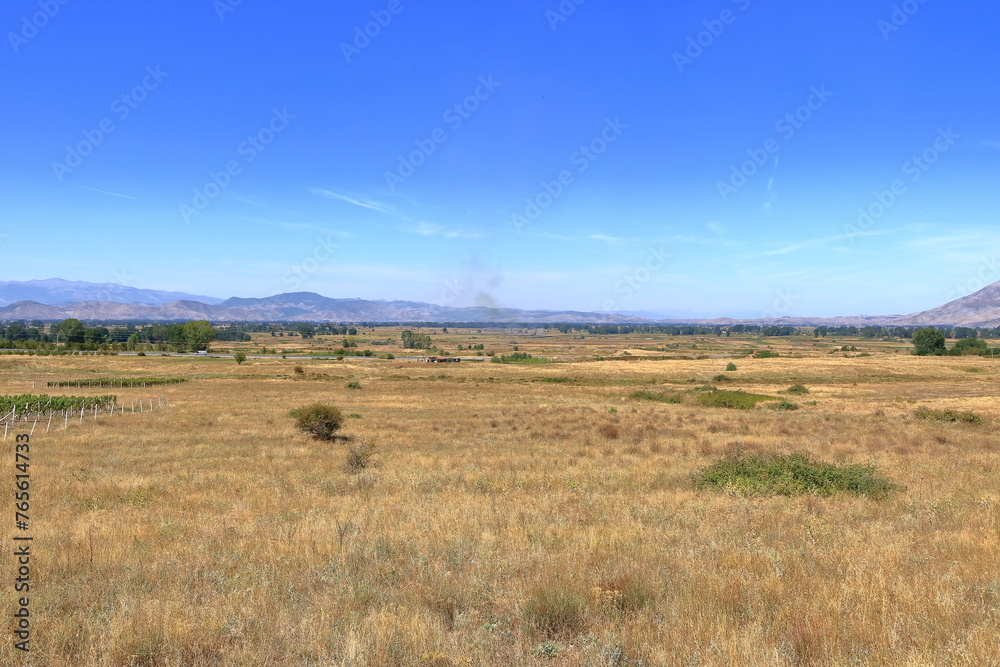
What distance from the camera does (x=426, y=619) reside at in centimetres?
574

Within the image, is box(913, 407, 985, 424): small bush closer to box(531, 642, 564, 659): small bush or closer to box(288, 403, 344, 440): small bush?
box(288, 403, 344, 440): small bush

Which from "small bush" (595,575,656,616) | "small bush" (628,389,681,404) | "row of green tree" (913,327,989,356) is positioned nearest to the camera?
"small bush" (595,575,656,616)

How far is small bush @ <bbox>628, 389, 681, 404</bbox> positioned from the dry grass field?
85.7 feet

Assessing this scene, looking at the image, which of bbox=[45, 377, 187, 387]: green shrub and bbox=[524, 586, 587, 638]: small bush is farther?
bbox=[45, 377, 187, 387]: green shrub

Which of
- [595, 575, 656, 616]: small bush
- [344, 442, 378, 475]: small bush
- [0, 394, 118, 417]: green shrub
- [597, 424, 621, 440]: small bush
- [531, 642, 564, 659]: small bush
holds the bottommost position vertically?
[0, 394, 118, 417]: green shrub

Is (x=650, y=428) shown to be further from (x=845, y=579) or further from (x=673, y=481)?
(x=845, y=579)

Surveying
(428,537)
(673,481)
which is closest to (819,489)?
(673,481)

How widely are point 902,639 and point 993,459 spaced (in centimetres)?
1763

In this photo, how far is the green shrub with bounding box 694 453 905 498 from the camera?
1338 centimetres

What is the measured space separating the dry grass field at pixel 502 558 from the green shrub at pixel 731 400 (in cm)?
2194

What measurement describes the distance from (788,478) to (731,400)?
34.9 metres

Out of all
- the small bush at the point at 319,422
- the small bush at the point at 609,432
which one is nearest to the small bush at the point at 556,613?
the small bush at the point at 609,432

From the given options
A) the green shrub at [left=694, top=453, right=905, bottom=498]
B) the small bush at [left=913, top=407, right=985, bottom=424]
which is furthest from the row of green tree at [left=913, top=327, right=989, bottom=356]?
the green shrub at [left=694, top=453, right=905, bottom=498]

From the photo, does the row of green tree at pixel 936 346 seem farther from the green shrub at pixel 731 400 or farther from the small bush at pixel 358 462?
the small bush at pixel 358 462
